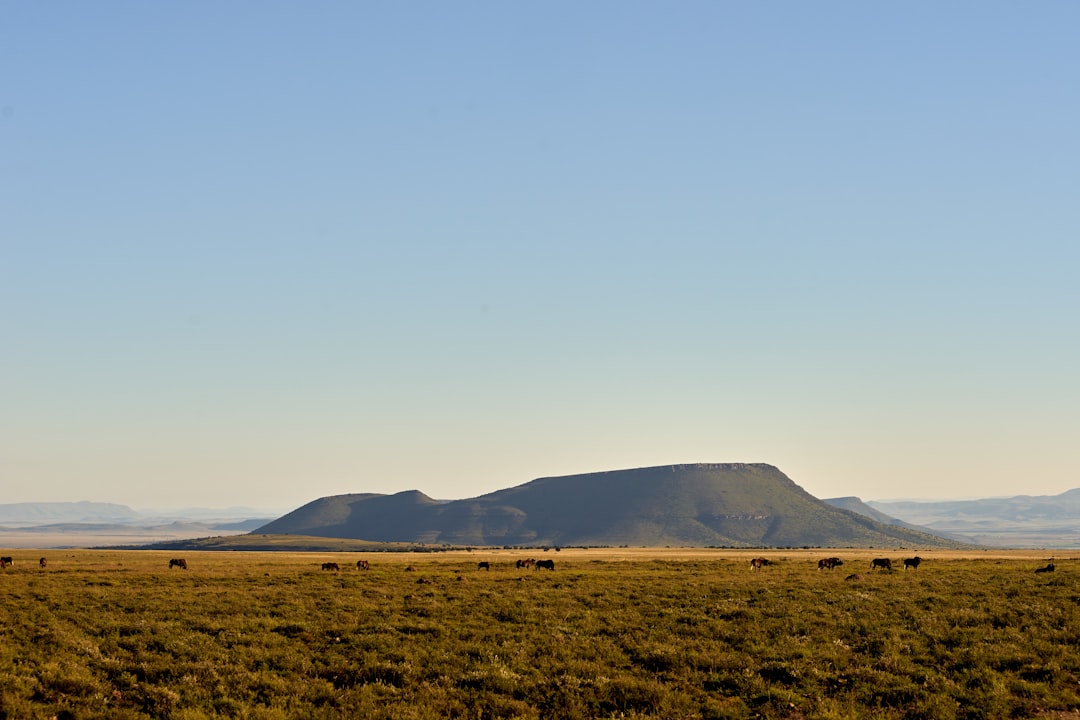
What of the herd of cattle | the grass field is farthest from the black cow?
the grass field

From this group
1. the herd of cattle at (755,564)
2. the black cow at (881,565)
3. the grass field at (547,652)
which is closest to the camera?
the grass field at (547,652)

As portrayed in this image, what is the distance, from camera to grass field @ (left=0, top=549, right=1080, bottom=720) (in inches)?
944

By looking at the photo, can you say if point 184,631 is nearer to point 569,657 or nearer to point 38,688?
point 38,688

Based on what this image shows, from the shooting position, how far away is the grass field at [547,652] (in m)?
24.0

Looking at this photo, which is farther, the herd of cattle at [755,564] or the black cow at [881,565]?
the herd of cattle at [755,564]

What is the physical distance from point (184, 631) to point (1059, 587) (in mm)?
41231

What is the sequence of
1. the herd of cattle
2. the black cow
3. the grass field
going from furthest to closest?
the herd of cattle < the black cow < the grass field

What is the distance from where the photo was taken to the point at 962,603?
3938 centimetres

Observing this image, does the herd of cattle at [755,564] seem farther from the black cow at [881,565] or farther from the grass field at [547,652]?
the grass field at [547,652]

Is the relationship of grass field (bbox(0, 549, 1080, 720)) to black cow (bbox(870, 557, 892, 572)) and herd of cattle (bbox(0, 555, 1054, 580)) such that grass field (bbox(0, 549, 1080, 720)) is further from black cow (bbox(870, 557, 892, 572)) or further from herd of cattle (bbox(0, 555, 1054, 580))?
herd of cattle (bbox(0, 555, 1054, 580))

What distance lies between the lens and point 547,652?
29.8 m

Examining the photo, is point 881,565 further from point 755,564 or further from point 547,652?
point 547,652

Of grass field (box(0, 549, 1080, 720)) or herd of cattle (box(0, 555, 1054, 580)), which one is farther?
herd of cattle (box(0, 555, 1054, 580))

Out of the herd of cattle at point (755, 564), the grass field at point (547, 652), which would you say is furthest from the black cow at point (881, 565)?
the grass field at point (547, 652)
